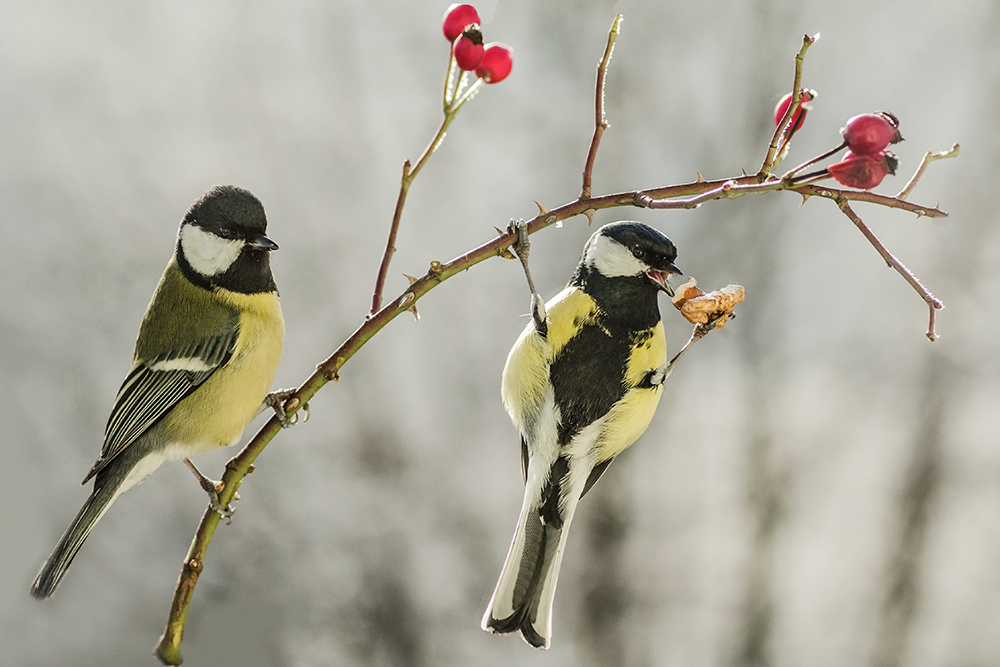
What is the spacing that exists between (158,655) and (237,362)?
2.67ft

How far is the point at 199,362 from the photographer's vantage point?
5.51 feet

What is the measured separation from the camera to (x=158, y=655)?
0.97m

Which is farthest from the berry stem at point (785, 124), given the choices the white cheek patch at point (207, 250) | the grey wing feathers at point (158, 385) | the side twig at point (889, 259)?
the grey wing feathers at point (158, 385)

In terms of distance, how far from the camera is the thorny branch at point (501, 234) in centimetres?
97

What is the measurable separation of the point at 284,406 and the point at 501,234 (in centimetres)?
41

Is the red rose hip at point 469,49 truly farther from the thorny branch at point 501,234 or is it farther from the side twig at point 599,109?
the side twig at point 599,109

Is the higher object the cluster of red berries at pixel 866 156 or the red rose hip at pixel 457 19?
the red rose hip at pixel 457 19

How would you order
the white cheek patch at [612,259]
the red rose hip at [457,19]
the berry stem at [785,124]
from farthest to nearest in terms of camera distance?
1. the white cheek patch at [612,259]
2. the red rose hip at [457,19]
3. the berry stem at [785,124]

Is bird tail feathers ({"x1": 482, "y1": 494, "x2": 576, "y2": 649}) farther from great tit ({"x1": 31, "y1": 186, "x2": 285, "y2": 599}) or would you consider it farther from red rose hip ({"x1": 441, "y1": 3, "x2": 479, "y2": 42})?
red rose hip ({"x1": 441, "y1": 3, "x2": 479, "y2": 42})

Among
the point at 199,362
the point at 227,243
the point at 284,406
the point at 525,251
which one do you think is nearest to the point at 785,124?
the point at 525,251

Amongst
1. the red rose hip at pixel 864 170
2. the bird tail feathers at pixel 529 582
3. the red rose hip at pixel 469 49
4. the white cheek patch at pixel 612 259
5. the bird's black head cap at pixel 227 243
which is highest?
the white cheek patch at pixel 612 259

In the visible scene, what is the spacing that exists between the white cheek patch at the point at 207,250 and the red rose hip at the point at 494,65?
70 cm

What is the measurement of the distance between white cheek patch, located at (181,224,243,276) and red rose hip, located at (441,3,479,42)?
2.22ft

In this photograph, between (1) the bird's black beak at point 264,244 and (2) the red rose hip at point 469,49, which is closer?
(2) the red rose hip at point 469,49
